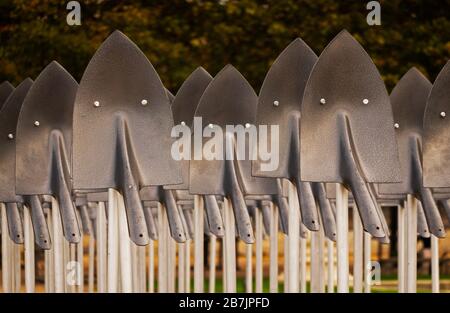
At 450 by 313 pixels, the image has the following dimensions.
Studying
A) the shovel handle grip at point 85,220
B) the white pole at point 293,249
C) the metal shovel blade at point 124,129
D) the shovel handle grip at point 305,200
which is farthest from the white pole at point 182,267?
the metal shovel blade at point 124,129

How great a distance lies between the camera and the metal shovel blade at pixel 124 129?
5195 millimetres

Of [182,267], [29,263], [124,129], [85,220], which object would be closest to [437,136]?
[124,129]

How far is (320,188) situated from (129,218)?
1.70 m

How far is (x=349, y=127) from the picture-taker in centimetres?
526

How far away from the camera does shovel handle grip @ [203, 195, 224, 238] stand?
23.1 ft

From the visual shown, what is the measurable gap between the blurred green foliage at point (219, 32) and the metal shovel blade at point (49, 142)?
11.5m

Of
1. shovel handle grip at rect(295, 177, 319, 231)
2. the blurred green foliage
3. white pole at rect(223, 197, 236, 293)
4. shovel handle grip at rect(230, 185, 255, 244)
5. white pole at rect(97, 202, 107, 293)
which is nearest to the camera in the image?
shovel handle grip at rect(295, 177, 319, 231)

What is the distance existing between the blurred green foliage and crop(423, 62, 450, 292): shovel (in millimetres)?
12281

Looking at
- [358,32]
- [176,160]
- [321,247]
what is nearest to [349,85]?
[176,160]

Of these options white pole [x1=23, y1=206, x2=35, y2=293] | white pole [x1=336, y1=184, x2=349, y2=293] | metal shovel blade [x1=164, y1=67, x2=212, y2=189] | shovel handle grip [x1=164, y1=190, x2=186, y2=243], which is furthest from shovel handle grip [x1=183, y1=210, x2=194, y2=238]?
white pole [x1=336, y1=184, x2=349, y2=293]

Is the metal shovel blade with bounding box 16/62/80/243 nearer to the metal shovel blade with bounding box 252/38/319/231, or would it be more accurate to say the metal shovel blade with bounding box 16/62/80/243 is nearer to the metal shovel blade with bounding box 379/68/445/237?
the metal shovel blade with bounding box 252/38/319/231

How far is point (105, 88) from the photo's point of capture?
5.36 meters

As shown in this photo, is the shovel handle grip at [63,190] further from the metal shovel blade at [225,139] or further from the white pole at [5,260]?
the white pole at [5,260]
